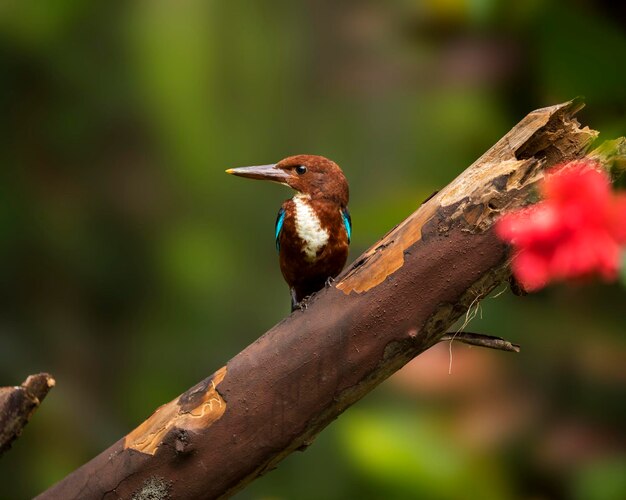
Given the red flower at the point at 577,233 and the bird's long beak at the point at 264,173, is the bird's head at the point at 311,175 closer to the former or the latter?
the bird's long beak at the point at 264,173

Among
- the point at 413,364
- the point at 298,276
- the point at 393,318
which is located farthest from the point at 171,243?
the point at 393,318

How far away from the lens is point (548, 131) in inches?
39.4

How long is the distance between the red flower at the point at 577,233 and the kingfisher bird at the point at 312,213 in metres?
0.64

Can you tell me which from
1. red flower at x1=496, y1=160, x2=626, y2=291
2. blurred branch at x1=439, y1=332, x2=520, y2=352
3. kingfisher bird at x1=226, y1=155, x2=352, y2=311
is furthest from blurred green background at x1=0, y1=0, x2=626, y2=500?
red flower at x1=496, y1=160, x2=626, y2=291

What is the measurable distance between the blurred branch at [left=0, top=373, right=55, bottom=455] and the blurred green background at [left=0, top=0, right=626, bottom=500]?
1.13 metres

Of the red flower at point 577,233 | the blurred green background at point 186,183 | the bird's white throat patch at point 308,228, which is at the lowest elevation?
the blurred green background at point 186,183

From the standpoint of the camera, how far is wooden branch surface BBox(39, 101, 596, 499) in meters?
1.01

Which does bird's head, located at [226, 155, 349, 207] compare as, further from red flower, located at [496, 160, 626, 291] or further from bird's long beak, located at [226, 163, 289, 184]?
red flower, located at [496, 160, 626, 291]

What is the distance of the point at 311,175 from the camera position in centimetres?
128

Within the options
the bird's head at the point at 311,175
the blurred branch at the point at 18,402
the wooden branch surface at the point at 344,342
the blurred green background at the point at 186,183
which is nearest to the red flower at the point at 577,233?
the wooden branch surface at the point at 344,342

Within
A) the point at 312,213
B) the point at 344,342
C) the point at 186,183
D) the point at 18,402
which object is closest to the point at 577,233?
the point at 344,342

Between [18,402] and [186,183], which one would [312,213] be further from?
[186,183]

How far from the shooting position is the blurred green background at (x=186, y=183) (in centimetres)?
230

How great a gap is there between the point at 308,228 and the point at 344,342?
0.25 meters
